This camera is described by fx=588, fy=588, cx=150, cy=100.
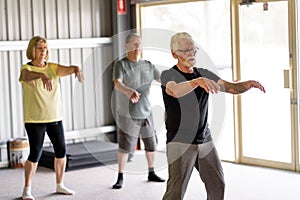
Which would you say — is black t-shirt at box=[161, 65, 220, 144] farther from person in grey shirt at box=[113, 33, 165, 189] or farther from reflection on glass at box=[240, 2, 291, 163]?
reflection on glass at box=[240, 2, 291, 163]

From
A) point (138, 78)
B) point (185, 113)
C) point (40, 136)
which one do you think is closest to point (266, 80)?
point (138, 78)

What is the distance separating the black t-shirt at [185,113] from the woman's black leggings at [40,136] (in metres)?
1.78

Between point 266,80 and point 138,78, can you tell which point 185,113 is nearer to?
point 138,78

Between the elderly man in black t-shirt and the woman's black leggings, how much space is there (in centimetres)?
176

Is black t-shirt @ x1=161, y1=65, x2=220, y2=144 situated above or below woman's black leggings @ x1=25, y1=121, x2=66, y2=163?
above

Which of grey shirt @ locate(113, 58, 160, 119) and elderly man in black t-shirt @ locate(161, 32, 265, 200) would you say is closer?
elderly man in black t-shirt @ locate(161, 32, 265, 200)

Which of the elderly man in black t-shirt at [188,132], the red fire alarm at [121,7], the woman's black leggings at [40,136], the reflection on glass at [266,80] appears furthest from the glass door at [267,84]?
the elderly man in black t-shirt at [188,132]

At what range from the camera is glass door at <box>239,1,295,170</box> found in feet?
21.1

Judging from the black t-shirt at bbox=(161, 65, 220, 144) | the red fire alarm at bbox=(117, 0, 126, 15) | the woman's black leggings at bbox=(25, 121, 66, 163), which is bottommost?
the woman's black leggings at bbox=(25, 121, 66, 163)

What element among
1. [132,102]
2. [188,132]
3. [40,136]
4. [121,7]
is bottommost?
[40,136]

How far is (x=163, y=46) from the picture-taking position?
5734mm

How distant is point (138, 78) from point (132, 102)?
256 mm

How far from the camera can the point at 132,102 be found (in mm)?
5586

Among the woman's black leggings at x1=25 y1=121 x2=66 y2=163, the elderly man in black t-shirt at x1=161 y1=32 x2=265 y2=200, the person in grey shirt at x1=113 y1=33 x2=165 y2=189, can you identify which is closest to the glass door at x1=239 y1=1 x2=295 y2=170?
the person in grey shirt at x1=113 y1=33 x2=165 y2=189
